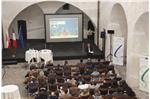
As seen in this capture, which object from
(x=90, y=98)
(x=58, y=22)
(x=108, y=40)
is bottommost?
(x=90, y=98)

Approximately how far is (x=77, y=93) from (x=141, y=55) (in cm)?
369

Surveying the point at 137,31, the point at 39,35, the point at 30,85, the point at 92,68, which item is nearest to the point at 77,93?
the point at 30,85

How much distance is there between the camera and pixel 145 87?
40.9ft

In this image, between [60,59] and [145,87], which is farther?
[60,59]

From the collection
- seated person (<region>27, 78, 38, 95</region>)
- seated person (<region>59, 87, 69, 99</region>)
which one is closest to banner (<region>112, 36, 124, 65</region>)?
seated person (<region>59, 87, 69, 99</region>)

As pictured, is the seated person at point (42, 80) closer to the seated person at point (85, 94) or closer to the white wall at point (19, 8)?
the seated person at point (85, 94)

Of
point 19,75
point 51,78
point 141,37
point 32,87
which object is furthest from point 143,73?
point 19,75

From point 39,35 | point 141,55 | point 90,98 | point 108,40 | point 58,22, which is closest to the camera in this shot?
point 90,98

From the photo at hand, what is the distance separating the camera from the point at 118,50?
1566cm

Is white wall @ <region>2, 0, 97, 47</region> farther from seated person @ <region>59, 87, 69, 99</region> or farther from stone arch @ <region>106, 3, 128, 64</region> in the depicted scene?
seated person @ <region>59, 87, 69, 99</region>

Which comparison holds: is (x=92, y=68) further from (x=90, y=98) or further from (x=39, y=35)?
(x=39, y=35)

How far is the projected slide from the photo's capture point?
63.6 ft

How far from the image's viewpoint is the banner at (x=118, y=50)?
1552 centimetres

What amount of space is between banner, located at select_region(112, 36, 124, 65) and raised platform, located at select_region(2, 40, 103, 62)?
6.24 feet
